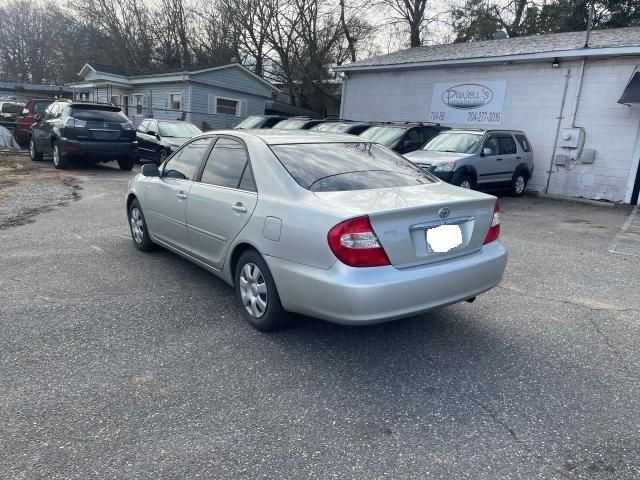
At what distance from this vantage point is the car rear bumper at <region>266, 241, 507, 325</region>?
303 cm

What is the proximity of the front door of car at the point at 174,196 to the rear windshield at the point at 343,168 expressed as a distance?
3.72 ft

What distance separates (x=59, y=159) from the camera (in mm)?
12820

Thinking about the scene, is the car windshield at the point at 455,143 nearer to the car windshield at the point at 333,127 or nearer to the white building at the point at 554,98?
the car windshield at the point at 333,127

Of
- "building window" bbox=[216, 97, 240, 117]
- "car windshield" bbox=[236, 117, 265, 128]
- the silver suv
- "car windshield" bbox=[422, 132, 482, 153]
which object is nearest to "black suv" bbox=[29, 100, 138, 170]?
"car windshield" bbox=[236, 117, 265, 128]

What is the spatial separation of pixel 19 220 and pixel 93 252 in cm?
240

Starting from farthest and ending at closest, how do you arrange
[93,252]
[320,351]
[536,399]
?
[93,252]
[320,351]
[536,399]

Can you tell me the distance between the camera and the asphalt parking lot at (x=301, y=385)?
2416 mm

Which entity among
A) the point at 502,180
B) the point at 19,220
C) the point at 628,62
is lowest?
the point at 19,220

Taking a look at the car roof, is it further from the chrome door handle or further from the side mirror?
the side mirror

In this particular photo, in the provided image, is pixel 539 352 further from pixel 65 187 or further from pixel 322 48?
pixel 322 48

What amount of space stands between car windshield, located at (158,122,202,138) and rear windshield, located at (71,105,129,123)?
2.11m

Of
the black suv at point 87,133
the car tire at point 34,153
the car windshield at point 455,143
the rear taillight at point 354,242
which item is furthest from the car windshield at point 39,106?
the rear taillight at point 354,242

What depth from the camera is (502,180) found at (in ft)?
38.3

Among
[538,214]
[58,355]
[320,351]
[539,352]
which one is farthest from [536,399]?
[538,214]
